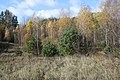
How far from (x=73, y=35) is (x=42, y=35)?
45955 millimetres

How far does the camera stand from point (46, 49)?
38.1 meters

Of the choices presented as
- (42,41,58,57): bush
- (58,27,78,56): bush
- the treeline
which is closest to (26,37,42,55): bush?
the treeline

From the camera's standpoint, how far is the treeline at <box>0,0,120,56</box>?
24.2 ft

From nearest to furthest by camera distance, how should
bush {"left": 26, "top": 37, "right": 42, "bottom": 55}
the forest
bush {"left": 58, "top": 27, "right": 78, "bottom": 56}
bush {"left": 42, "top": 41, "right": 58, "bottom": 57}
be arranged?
the forest, bush {"left": 58, "top": 27, "right": 78, "bottom": 56}, bush {"left": 42, "top": 41, "right": 58, "bottom": 57}, bush {"left": 26, "top": 37, "right": 42, "bottom": 55}

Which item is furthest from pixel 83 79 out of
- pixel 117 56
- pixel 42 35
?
pixel 42 35

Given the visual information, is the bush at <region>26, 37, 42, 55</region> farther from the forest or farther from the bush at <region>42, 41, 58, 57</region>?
the bush at <region>42, 41, 58, 57</region>

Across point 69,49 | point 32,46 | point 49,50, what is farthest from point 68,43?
point 32,46

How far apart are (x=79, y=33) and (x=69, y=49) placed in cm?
1747

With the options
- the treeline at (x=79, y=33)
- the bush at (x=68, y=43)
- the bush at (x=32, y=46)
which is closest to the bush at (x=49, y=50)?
the treeline at (x=79, y=33)

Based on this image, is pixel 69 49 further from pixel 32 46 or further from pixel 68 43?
pixel 32 46

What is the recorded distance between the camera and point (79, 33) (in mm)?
54125

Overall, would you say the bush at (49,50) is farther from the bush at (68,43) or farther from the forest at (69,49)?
the bush at (68,43)

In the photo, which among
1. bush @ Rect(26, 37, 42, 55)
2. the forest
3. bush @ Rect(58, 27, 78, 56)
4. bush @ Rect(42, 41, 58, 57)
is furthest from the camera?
bush @ Rect(26, 37, 42, 55)

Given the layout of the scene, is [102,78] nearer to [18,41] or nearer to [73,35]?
[73,35]
